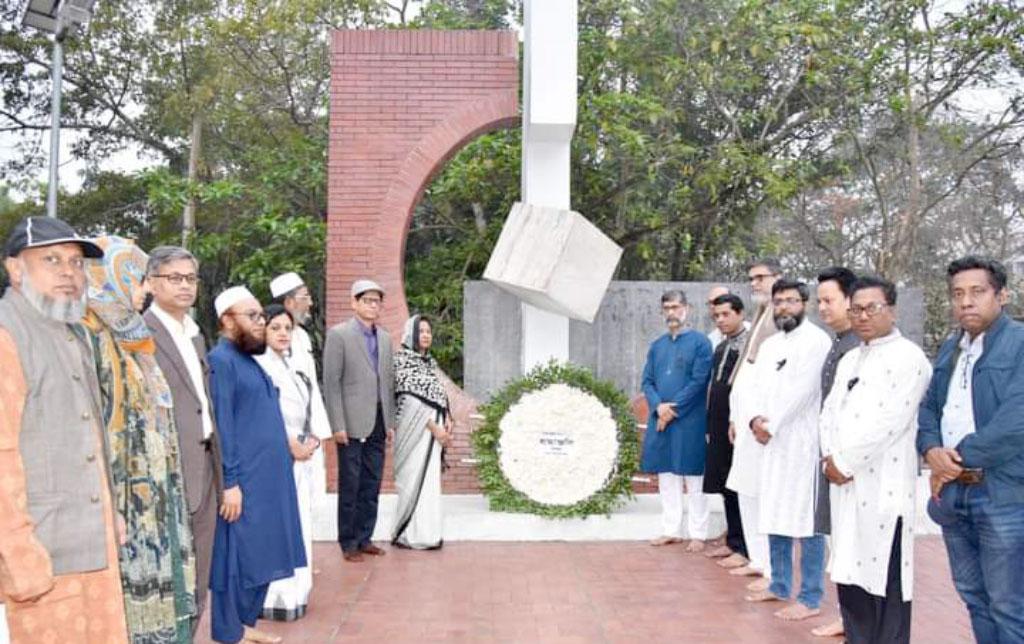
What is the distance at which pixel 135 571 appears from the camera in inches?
120

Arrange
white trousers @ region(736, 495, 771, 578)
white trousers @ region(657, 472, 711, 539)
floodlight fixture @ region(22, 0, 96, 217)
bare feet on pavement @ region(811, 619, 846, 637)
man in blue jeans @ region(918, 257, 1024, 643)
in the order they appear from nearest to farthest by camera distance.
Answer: man in blue jeans @ region(918, 257, 1024, 643) → bare feet on pavement @ region(811, 619, 846, 637) → white trousers @ region(736, 495, 771, 578) → white trousers @ region(657, 472, 711, 539) → floodlight fixture @ region(22, 0, 96, 217)

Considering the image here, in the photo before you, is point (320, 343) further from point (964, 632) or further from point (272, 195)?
point (964, 632)

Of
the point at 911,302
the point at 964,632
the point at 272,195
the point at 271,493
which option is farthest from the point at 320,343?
the point at 964,632

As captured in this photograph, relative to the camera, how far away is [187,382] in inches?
145

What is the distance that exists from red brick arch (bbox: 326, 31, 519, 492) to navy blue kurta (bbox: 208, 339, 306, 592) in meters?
3.65

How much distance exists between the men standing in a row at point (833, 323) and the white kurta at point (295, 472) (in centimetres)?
247

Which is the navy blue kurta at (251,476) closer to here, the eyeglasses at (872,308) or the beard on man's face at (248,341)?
the beard on man's face at (248,341)

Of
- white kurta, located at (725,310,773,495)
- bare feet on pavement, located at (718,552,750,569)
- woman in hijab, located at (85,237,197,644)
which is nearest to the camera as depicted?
woman in hijab, located at (85,237,197,644)

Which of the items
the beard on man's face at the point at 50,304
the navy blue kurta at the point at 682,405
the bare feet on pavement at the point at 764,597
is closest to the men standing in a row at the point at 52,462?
the beard on man's face at the point at 50,304

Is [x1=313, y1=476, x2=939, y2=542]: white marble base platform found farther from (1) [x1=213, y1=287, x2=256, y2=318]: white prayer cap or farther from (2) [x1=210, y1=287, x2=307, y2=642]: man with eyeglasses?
(1) [x1=213, y1=287, x2=256, y2=318]: white prayer cap

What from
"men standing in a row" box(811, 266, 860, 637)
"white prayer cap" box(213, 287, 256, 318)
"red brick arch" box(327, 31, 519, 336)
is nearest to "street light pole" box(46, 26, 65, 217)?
"red brick arch" box(327, 31, 519, 336)

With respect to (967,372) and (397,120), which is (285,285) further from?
(967,372)

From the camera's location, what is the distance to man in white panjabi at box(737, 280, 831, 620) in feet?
16.1

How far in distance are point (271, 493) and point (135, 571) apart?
1.16 m
